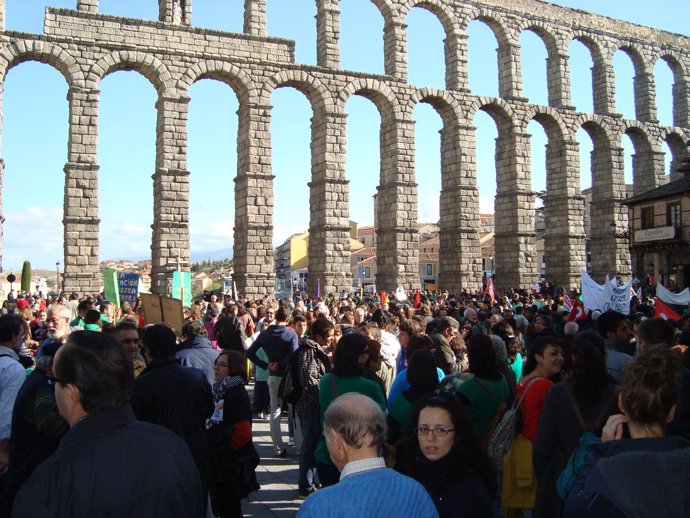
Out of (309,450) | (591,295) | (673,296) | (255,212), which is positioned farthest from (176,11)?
(309,450)

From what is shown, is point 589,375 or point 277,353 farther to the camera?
point 277,353

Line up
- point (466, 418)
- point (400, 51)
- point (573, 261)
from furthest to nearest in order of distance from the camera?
point (573, 261), point (400, 51), point (466, 418)

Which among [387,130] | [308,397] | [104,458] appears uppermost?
[387,130]

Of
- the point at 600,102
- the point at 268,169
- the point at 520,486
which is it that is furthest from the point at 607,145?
the point at 520,486

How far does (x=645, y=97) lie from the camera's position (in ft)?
114

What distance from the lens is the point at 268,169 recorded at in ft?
82.4

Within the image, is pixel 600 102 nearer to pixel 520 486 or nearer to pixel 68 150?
pixel 68 150

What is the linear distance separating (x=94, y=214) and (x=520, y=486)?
2093 centimetres

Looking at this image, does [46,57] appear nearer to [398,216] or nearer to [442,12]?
[398,216]

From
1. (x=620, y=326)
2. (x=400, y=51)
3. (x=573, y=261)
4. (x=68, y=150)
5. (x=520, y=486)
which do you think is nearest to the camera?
(x=520, y=486)

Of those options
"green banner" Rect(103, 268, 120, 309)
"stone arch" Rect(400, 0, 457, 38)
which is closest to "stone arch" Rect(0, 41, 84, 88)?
"green banner" Rect(103, 268, 120, 309)

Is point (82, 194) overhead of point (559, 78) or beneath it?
beneath

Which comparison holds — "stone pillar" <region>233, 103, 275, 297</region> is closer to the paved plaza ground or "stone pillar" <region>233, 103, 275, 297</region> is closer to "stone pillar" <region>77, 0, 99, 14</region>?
"stone pillar" <region>77, 0, 99, 14</region>

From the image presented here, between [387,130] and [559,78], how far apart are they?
10453 millimetres
